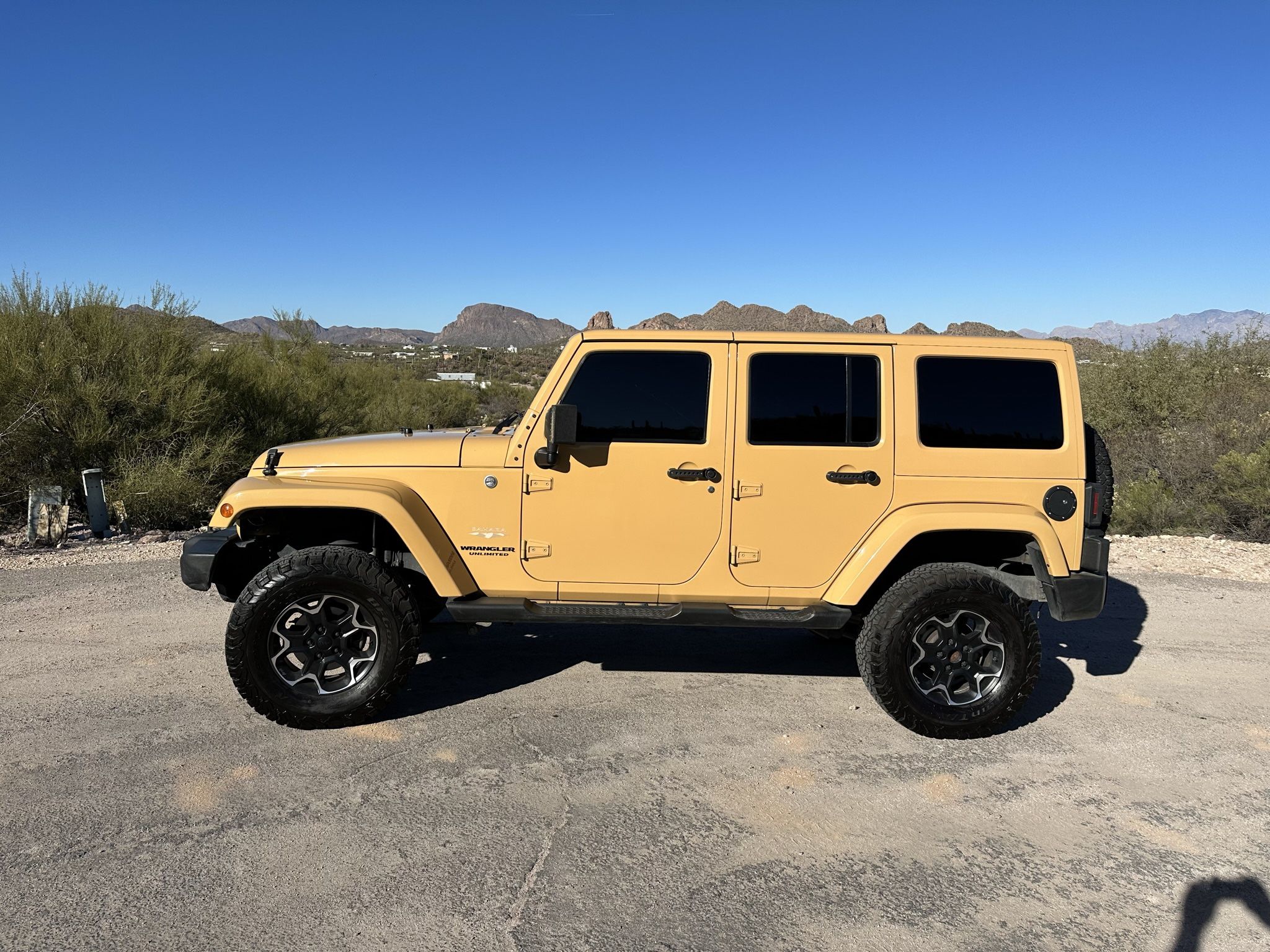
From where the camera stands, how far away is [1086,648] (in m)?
5.40

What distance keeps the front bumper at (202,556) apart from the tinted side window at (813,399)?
280 cm

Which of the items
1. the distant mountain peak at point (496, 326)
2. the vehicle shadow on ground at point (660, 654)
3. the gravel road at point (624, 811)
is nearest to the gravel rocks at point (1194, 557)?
the vehicle shadow on ground at point (660, 654)

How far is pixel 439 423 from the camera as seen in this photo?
76.1 feet

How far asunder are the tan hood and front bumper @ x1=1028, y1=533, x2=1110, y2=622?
3095mm

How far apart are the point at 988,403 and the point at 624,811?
8.95 feet

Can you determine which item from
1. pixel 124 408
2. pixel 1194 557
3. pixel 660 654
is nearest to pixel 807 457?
pixel 660 654

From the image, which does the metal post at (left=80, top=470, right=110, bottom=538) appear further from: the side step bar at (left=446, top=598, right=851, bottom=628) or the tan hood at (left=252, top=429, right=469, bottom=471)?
the side step bar at (left=446, top=598, right=851, bottom=628)

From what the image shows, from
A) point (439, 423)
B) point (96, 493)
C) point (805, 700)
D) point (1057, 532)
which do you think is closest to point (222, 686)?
point (805, 700)

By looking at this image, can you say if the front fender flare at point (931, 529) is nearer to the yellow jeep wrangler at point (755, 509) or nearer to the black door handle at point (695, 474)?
the yellow jeep wrangler at point (755, 509)

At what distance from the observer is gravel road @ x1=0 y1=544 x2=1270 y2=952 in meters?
2.58

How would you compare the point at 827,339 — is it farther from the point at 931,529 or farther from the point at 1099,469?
the point at 1099,469

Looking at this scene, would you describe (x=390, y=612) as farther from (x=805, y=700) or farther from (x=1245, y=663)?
(x=1245, y=663)

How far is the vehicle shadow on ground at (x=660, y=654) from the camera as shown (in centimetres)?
454

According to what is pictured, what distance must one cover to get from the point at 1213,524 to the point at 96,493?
45.3 feet
